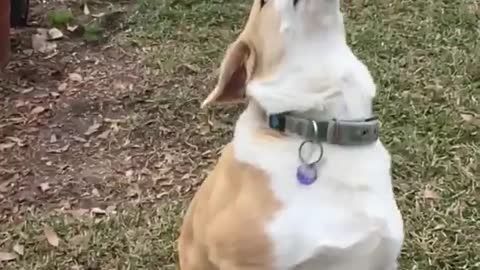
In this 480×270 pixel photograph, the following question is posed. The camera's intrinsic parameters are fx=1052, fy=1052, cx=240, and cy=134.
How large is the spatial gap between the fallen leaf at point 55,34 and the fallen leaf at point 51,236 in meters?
1.55

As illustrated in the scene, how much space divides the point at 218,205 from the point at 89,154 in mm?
1532

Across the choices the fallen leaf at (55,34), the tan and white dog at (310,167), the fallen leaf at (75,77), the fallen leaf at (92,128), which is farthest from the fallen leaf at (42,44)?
the tan and white dog at (310,167)

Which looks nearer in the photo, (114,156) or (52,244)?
(52,244)

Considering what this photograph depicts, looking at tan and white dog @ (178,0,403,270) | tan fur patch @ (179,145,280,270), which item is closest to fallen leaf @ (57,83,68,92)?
tan fur patch @ (179,145,280,270)

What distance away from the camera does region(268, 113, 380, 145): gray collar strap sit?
7.32 feet

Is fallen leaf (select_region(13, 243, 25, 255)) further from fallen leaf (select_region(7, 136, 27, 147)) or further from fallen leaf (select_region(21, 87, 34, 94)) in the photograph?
fallen leaf (select_region(21, 87, 34, 94))

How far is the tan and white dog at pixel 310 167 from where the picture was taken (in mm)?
2232

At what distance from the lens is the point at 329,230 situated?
2.24 m

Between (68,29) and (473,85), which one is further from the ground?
(473,85)

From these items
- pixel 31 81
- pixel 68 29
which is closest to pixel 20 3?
pixel 68 29

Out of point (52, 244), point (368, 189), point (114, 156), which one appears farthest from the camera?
point (114, 156)

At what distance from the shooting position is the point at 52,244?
129 inches

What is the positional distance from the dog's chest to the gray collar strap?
0.11 metres

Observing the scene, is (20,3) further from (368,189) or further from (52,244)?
(368,189)
